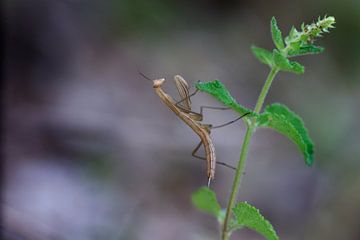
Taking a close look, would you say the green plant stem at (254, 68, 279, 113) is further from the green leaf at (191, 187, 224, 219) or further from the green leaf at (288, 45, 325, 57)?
the green leaf at (191, 187, 224, 219)

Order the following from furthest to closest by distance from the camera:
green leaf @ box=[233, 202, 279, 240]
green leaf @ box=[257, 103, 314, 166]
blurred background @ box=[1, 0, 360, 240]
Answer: blurred background @ box=[1, 0, 360, 240] < green leaf @ box=[257, 103, 314, 166] < green leaf @ box=[233, 202, 279, 240]

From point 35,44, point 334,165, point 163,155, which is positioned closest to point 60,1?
point 35,44

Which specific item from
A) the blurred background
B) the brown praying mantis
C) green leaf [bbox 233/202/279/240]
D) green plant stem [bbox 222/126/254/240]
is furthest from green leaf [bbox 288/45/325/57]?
the blurred background

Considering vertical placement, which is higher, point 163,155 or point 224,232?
point 163,155

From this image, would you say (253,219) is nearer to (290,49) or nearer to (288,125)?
(288,125)

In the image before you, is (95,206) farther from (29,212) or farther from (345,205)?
(345,205)

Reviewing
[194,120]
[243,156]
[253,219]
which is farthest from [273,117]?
[194,120]

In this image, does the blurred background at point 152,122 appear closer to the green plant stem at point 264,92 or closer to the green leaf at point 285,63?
the green plant stem at point 264,92
